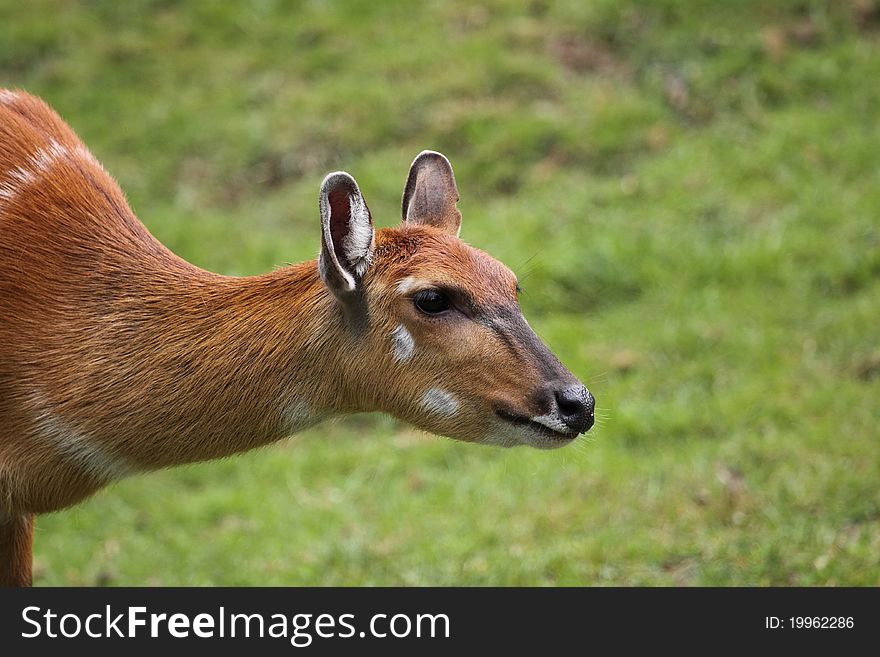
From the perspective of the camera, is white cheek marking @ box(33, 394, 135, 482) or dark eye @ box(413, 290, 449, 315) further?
white cheek marking @ box(33, 394, 135, 482)

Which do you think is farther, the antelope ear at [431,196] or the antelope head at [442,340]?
the antelope ear at [431,196]

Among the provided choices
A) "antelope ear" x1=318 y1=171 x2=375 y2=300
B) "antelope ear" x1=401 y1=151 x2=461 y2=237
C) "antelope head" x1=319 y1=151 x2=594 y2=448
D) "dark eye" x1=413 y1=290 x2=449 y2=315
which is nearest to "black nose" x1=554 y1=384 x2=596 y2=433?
"antelope head" x1=319 y1=151 x2=594 y2=448

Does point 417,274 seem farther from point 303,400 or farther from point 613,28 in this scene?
point 613,28

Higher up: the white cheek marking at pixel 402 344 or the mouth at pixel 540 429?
the white cheek marking at pixel 402 344

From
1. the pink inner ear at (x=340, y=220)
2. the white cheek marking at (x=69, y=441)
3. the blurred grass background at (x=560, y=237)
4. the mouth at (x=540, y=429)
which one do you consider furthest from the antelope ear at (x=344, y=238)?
the blurred grass background at (x=560, y=237)

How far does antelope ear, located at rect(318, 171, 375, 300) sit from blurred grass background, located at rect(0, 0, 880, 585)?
1.81 metres

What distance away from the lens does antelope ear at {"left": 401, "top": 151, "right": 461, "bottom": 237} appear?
500 centimetres

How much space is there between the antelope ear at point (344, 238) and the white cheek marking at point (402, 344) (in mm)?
222

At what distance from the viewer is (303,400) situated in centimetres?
462

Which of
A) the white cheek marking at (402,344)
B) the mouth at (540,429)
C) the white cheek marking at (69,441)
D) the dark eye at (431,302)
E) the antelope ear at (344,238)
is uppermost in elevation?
the antelope ear at (344,238)

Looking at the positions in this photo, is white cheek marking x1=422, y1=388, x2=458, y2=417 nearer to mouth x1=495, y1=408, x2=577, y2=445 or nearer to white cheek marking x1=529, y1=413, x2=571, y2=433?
mouth x1=495, y1=408, x2=577, y2=445

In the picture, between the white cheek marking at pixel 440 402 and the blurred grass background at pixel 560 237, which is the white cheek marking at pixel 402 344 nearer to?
the white cheek marking at pixel 440 402

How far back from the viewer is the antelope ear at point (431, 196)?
197 inches

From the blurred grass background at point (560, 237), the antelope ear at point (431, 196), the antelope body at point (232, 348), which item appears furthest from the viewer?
the blurred grass background at point (560, 237)
